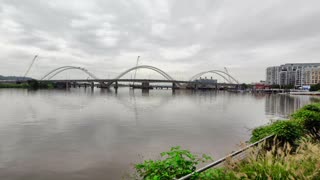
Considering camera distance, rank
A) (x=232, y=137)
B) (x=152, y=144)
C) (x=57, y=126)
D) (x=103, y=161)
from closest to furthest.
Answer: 1. (x=103, y=161)
2. (x=152, y=144)
3. (x=232, y=137)
4. (x=57, y=126)

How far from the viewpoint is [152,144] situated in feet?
55.1

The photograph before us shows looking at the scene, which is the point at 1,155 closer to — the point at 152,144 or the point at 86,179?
the point at 86,179

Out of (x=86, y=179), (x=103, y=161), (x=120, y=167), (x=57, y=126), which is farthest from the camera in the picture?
(x=57, y=126)

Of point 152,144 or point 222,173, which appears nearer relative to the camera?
point 222,173

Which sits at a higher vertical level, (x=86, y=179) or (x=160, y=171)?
(x=160, y=171)

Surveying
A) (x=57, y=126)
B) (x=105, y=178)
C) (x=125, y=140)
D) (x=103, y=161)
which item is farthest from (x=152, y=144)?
(x=57, y=126)

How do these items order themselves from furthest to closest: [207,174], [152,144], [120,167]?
[152,144]
[120,167]
[207,174]

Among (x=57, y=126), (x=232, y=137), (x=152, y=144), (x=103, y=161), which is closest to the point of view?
(x=103, y=161)

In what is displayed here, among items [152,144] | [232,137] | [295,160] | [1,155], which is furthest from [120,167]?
[232,137]

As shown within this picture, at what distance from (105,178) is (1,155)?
269 inches

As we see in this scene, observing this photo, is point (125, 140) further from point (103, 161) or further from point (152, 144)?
point (103, 161)

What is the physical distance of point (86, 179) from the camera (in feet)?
34.8

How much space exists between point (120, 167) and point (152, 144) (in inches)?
193

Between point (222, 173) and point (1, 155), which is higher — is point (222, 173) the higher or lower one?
the higher one
